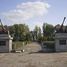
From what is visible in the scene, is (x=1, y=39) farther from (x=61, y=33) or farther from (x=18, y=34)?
(x=18, y=34)

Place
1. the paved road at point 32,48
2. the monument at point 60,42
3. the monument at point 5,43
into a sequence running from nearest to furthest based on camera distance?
the monument at point 5,43 → the monument at point 60,42 → the paved road at point 32,48

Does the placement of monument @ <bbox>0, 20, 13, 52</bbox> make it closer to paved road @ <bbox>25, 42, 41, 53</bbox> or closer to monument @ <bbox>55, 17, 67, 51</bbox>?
paved road @ <bbox>25, 42, 41, 53</bbox>

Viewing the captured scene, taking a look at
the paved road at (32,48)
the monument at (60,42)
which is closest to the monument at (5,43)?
the paved road at (32,48)

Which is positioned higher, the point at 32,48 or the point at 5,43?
the point at 5,43

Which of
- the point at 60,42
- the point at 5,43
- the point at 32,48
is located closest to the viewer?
the point at 5,43

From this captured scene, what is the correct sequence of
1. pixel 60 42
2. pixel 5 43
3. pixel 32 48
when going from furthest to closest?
pixel 32 48 → pixel 60 42 → pixel 5 43

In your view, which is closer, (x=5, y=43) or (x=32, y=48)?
(x=5, y=43)

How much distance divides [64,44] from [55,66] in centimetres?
1801

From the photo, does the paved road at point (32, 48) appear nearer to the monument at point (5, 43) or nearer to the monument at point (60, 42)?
the monument at point (5, 43)

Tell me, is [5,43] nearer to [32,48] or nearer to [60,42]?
[60,42]

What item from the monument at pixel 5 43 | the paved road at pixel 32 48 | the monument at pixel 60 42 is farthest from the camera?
the paved road at pixel 32 48

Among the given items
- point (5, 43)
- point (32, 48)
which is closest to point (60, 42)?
point (5, 43)

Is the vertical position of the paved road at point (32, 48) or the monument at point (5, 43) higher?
the monument at point (5, 43)

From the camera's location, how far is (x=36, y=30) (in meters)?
112
